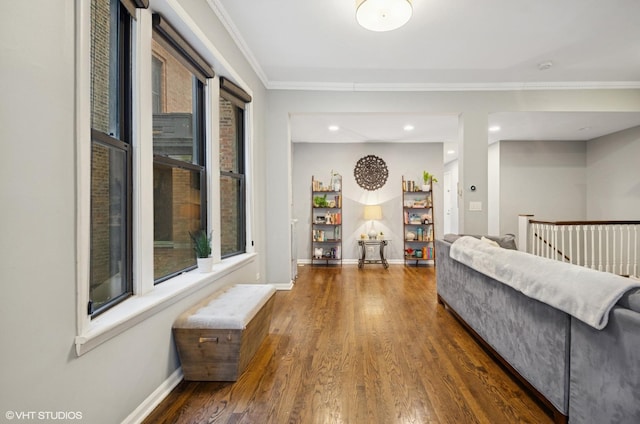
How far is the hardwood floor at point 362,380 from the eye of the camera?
1668mm

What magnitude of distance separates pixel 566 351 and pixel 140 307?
84.4 inches

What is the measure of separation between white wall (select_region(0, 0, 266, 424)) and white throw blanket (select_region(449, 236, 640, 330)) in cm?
211

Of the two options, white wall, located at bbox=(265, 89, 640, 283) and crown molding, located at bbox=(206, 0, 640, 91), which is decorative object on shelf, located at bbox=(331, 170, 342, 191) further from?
crown molding, located at bbox=(206, 0, 640, 91)

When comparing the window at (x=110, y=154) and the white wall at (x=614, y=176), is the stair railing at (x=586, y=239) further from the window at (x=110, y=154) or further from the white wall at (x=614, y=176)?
the window at (x=110, y=154)

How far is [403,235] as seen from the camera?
6590 mm

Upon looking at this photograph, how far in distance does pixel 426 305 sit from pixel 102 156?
343cm

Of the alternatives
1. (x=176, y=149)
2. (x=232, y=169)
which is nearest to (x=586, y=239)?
(x=232, y=169)

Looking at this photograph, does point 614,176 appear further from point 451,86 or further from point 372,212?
point 372,212

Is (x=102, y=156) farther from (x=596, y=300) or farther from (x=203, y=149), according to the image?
(x=596, y=300)

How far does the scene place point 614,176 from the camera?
5.92 meters

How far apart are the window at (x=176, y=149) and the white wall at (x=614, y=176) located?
284 inches

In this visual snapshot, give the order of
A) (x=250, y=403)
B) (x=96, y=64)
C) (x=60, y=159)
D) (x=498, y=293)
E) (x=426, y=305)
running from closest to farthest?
1. (x=60, y=159)
2. (x=96, y=64)
3. (x=250, y=403)
4. (x=498, y=293)
5. (x=426, y=305)

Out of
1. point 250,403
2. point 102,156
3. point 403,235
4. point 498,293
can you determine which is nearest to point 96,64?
point 102,156

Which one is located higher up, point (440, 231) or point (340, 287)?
point (440, 231)
